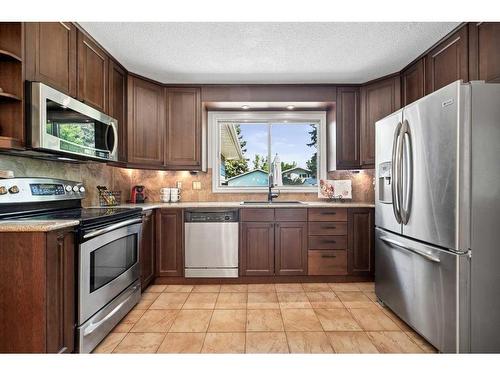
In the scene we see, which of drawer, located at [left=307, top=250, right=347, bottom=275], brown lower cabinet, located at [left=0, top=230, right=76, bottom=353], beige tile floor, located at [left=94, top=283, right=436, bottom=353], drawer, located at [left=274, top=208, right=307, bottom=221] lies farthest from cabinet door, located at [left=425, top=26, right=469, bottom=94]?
brown lower cabinet, located at [left=0, top=230, right=76, bottom=353]

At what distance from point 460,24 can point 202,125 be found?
2651 mm

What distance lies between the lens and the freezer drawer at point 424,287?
1649 millimetres

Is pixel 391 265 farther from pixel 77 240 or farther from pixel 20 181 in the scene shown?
pixel 20 181

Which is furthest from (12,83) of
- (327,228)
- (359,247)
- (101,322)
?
(359,247)

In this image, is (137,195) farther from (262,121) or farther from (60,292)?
(60,292)

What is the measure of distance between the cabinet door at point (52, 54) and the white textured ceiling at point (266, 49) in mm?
283

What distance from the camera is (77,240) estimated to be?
1.67 metres

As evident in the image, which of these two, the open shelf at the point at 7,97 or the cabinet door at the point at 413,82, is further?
the cabinet door at the point at 413,82

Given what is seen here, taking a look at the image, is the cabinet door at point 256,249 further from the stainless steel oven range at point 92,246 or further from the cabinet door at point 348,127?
the cabinet door at point 348,127

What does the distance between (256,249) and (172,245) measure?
0.94 metres

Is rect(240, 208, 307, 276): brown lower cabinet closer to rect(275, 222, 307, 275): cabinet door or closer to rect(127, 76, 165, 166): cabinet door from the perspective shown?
rect(275, 222, 307, 275): cabinet door

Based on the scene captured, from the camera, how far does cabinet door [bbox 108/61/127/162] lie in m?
2.79

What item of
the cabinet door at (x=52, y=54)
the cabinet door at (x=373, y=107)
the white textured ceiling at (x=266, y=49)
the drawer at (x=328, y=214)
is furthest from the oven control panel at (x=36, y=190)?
the cabinet door at (x=373, y=107)

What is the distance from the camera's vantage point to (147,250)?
2.96m
